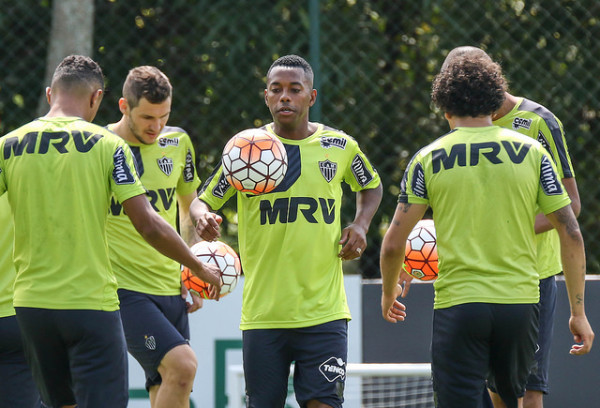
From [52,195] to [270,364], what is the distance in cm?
147

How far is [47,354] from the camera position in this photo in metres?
4.50

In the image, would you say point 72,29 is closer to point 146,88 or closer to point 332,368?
point 146,88

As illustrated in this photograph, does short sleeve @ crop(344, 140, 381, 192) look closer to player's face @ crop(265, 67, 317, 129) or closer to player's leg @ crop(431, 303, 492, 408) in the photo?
player's face @ crop(265, 67, 317, 129)

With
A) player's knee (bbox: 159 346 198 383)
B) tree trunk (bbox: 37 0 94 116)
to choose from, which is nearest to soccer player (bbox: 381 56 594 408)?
player's knee (bbox: 159 346 198 383)

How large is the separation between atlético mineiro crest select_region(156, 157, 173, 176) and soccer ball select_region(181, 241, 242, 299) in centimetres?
58

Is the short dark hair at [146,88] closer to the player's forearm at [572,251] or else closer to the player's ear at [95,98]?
the player's ear at [95,98]

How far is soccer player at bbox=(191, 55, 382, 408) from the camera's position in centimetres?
495

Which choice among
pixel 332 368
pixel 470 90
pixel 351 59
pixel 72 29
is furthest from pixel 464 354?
pixel 72 29

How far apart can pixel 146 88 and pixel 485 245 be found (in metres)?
2.56

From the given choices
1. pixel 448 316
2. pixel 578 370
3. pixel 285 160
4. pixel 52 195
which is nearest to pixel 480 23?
pixel 578 370

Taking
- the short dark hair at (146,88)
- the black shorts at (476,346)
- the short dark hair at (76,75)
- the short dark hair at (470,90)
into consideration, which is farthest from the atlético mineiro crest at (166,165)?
the black shorts at (476,346)

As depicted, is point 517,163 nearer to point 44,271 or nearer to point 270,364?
point 270,364

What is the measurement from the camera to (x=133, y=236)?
586 cm

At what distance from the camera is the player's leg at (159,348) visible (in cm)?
569
